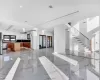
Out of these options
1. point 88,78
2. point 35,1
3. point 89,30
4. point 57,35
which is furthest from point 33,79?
point 89,30

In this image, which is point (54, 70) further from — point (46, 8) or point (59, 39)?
point (59, 39)

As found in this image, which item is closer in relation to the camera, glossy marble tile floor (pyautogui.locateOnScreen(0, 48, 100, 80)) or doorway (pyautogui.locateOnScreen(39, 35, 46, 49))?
glossy marble tile floor (pyautogui.locateOnScreen(0, 48, 100, 80))

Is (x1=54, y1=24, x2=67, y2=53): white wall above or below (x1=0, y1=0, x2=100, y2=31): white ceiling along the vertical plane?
below

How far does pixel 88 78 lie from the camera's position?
12.4ft

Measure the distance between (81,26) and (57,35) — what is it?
3.82 m

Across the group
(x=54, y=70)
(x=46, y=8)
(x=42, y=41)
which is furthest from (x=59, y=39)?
(x=42, y=41)

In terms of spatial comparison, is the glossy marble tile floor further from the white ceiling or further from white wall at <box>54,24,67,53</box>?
white wall at <box>54,24,67,53</box>

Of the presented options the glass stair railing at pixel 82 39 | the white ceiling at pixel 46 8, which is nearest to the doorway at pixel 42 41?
the glass stair railing at pixel 82 39

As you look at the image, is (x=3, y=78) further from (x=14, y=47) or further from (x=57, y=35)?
(x=14, y=47)

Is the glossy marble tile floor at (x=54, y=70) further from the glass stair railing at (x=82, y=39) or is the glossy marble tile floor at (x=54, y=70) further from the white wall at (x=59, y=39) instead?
the glass stair railing at (x=82, y=39)

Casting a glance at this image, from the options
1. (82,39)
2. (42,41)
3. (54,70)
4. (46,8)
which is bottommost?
(54,70)

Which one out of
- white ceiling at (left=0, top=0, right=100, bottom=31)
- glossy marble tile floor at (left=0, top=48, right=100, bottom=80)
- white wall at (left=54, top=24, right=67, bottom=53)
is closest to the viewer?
glossy marble tile floor at (left=0, top=48, right=100, bottom=80)

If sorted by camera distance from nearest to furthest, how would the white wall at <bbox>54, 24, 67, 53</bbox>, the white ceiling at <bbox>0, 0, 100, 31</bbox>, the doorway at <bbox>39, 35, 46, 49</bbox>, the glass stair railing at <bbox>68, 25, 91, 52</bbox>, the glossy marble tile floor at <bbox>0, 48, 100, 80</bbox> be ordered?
the glossy marble tile floor at <bbox>0, 48, 100, 80</bbox>
the white ceiling at <bbox>0, 0, 100, 31</bbox>
the white wall at <bbox>54, 24, 67, 53</bbox>
the glass stair railing at <bbox>68, 25, 91, 52</bbox>
the doorway at <bbox>39, 35, 46, 49</bbox>

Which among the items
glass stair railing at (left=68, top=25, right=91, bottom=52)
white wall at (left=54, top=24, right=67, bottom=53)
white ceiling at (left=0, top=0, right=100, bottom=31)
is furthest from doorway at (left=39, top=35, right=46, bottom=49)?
white ceiling at (left=0, top=0, right=100, bottom=31)
